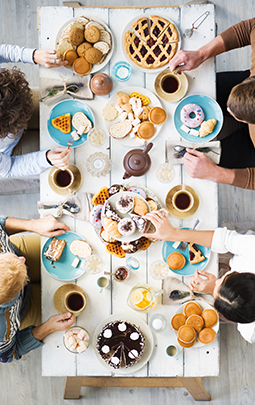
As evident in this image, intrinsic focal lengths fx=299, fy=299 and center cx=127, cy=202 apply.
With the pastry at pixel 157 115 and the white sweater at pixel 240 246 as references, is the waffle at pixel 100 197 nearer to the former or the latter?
the pastry at pixel 157 115

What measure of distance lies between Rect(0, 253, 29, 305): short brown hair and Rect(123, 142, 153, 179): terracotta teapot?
2.39 ft

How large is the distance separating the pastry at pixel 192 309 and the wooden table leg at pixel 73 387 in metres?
0.87

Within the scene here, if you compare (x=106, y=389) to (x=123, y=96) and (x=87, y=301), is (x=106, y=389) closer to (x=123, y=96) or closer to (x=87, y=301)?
(x=87, y=301)

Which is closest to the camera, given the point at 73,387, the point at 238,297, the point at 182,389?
the point at 238,297

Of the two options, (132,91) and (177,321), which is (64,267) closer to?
(177,321)

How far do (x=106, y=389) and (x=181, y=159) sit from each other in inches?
74.7

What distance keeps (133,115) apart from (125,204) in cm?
51

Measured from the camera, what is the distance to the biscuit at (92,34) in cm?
162

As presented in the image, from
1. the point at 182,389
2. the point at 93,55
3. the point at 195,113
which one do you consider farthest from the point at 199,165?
the point at 182,389

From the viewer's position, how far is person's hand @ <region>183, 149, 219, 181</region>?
5.28 ft

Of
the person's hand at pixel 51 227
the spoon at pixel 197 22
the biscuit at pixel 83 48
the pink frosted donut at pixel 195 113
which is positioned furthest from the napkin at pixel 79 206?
the spoon at pixel 197 22

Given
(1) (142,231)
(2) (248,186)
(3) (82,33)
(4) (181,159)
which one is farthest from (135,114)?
(2) (248,186)

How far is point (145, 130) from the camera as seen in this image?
162 cm

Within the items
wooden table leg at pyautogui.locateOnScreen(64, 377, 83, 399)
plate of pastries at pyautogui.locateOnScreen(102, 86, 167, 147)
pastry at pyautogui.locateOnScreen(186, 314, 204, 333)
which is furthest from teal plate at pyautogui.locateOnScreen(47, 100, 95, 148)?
wooden table leg at pyautogui.locateOnScreen(64, 377, 83, 399)
